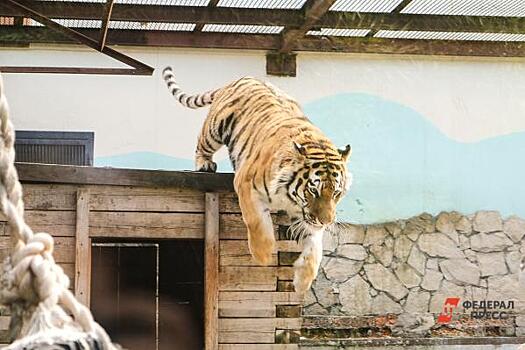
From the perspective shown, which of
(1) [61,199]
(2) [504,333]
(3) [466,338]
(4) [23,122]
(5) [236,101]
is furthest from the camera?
(2) [504,333]

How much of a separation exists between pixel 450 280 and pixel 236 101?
391cm

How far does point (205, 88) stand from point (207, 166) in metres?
2.36

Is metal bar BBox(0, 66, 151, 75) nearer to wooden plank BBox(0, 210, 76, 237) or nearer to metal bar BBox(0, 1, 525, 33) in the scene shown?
wooden plank BBox(0, 210, 76, 237)

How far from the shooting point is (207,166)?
4.43 m

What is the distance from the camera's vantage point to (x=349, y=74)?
714cm

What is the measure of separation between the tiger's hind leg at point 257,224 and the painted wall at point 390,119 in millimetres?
3109

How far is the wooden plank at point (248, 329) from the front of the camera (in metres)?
3.58

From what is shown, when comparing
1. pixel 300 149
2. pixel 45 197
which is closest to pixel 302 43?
pixel 300 149

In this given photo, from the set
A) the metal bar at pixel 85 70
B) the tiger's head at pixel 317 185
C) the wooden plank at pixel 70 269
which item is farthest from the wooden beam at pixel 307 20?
the wooden plank at pixel 70 269

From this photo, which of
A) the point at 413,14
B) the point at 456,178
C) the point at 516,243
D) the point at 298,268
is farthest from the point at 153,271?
the point at 516,243

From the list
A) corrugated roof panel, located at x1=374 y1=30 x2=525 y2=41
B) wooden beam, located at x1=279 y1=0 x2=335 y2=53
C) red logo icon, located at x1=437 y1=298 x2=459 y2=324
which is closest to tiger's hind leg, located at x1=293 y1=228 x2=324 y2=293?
wooden beam, located at x1=279 y1=0 x2=335 y2=53

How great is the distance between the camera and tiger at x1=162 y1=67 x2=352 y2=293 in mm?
3564

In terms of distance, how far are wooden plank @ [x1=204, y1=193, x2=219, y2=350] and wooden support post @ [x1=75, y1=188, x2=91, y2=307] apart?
458 mm

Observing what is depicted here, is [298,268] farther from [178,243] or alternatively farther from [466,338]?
[466,338]
